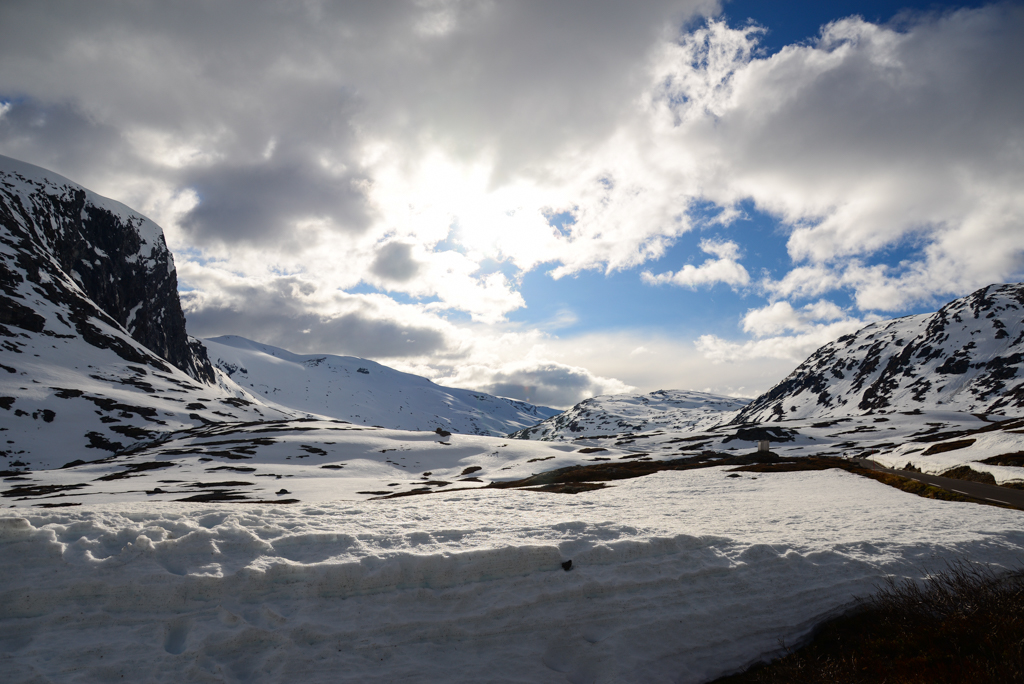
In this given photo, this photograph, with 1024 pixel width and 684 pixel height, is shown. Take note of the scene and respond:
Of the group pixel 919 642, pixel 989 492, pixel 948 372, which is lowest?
pixel 989 492

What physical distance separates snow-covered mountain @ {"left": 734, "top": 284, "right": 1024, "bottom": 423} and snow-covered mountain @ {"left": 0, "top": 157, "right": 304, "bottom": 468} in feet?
662

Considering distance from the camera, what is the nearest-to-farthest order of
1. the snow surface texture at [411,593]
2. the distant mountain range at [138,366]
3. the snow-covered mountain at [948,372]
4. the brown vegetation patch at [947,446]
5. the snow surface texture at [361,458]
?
the snow surface texture at [411,593] → the snow surface texture at [361,458] → the brown vegetation patch at [947,446] → the distant mountain range at [138,366] → the snow-covered mountain at [948,372]

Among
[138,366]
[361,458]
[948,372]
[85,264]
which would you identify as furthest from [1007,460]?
[85,264]

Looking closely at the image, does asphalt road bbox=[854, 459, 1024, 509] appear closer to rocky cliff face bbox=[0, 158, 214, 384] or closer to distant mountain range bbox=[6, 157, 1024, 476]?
distant mountain range bbox=[6, 157, 1024, 476]

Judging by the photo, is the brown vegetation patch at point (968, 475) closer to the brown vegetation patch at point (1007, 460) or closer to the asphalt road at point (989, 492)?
the asphalt road at point (989, 492)

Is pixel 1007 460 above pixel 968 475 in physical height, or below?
above

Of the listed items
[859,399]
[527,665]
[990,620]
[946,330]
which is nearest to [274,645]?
[527,665]

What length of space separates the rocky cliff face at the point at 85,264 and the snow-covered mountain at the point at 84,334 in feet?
1.28

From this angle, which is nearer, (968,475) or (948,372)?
(968,475)

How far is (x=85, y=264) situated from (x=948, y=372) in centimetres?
30535

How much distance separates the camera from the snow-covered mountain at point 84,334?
66.3m

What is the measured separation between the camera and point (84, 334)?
337 ft

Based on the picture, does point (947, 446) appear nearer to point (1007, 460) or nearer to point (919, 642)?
point (1007, 460)

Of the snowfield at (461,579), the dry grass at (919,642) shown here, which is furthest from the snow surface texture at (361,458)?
the dry grass at (919,642)
